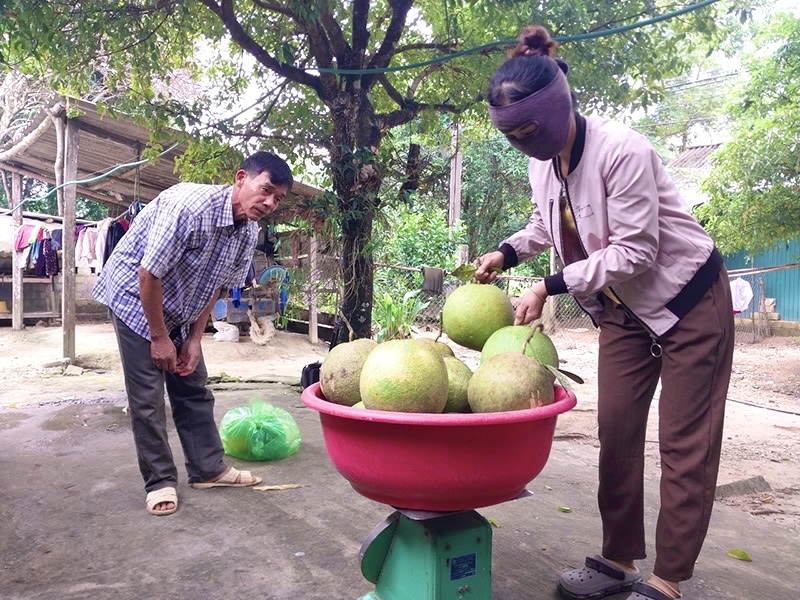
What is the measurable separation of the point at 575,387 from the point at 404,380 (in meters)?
6.42

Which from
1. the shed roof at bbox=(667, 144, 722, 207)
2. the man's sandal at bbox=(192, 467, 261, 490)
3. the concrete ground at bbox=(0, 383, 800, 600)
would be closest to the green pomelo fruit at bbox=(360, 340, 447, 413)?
the concrete ground at bbox=(0, 383, 800, 600)

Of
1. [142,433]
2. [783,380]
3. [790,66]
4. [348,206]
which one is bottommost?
[783,380]

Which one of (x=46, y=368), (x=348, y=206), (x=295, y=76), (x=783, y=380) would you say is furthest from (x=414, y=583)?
(x=783, y=380)

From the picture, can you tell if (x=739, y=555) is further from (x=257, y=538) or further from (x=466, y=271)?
(x=257, y=538)

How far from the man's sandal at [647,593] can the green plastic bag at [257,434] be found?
225 cm

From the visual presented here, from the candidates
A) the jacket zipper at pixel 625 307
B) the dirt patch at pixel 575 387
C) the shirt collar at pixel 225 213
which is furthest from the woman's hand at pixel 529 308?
the dirt patch at pixel 575 387

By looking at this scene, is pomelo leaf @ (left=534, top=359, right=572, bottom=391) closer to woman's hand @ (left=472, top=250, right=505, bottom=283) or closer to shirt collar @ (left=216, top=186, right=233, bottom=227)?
woman's hand @ (left=472, top=250, right=505, bottom=283)

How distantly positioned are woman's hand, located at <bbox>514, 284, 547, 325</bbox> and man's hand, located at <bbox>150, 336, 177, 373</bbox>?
68.2 inches

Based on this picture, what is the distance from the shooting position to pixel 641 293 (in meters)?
2.11

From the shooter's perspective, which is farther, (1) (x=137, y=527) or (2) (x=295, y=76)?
(2) (x=295, y=76)

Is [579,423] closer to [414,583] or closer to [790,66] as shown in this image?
[414,583]

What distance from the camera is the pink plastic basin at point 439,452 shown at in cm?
149

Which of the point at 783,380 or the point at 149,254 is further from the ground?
the point at 149,254

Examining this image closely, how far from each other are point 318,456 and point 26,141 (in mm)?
7307
